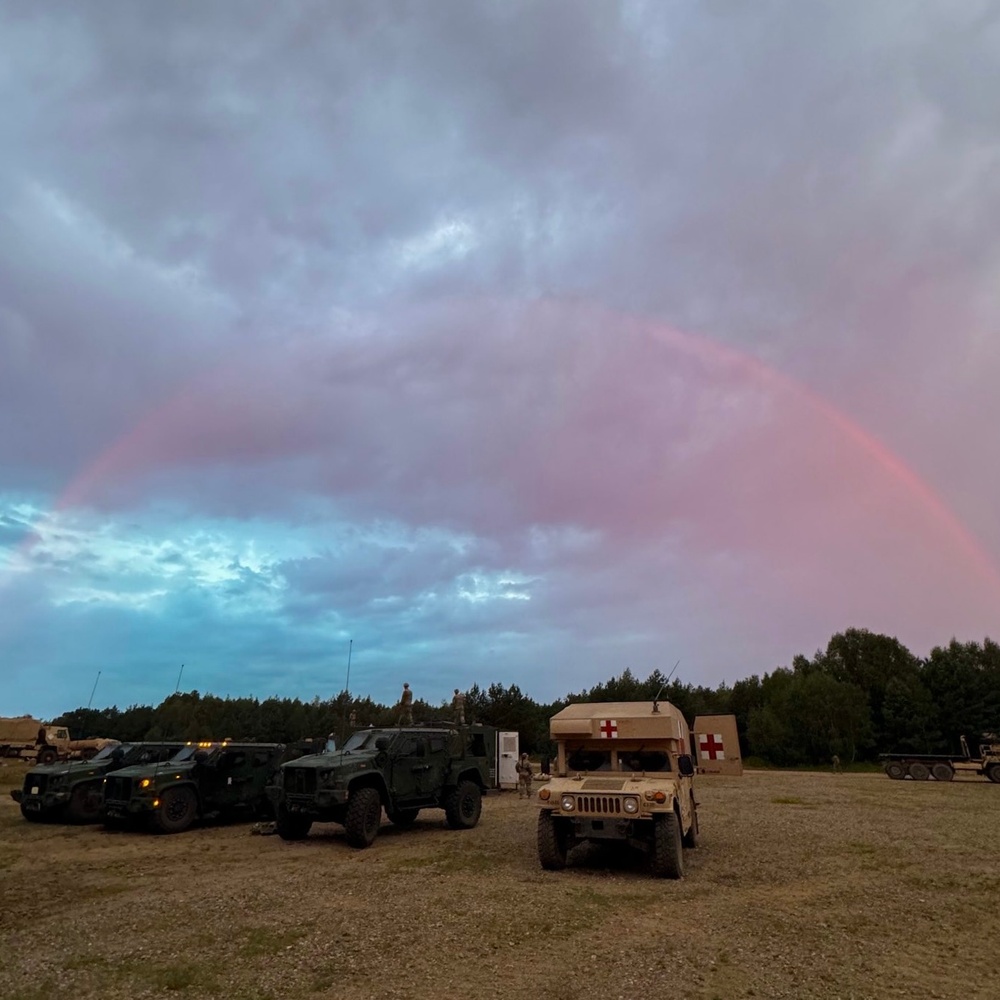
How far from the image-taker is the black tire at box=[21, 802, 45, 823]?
16.0 m

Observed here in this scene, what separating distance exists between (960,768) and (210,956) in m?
32.5

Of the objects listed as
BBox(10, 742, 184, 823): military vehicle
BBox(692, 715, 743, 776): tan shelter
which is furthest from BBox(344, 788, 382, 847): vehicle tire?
BBox(10, 742, 184, 823): military vehicle

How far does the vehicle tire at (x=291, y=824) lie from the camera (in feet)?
43.3

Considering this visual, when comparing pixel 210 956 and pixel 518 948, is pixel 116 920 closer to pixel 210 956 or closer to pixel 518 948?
pixel 210 956

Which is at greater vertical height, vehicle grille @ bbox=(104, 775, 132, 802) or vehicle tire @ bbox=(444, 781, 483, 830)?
vehicle grille @ bbox=(104, 775, 132, 802)

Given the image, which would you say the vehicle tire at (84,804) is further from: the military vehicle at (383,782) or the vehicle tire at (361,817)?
the vehicle tire at (361,817)

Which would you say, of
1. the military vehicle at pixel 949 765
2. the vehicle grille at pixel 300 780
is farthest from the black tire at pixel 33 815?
the military vehicle at pixel 949 765

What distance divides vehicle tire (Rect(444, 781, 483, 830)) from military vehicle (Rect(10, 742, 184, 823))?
21.4 feet

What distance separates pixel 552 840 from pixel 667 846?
1.61 m

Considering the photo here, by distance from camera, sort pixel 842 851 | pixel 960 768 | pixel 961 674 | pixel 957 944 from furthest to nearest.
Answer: pixel 961 674, pixel 960 768, pixel 842 851, pixel 957 944

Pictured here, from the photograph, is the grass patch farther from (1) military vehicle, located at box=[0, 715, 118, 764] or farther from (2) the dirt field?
(1) military vehicle, located at box=[0, 715, 118, 764]

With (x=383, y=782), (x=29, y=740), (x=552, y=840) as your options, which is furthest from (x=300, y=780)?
(x=29, y=740)

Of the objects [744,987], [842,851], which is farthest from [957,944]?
[842,851]

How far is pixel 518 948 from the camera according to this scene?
263 inches
